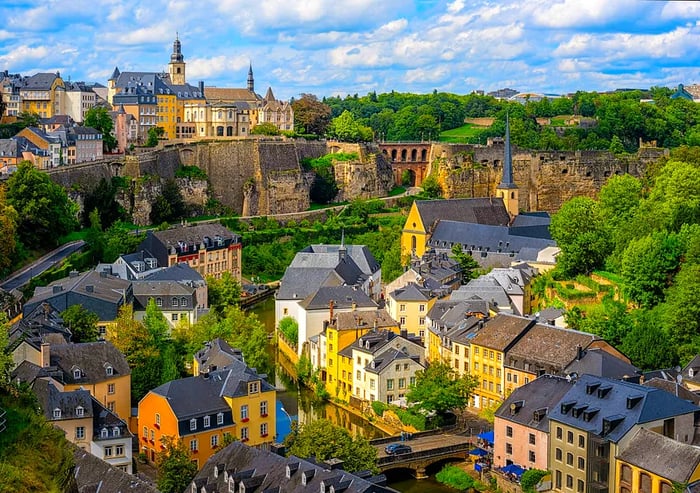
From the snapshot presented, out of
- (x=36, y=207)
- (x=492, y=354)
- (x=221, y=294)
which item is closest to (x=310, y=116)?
(x=36, y=207)

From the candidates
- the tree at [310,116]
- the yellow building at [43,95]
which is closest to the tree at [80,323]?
the yellow building at [43,95]

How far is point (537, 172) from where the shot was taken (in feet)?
271

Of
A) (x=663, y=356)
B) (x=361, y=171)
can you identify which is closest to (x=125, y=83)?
(x=361, y=171)

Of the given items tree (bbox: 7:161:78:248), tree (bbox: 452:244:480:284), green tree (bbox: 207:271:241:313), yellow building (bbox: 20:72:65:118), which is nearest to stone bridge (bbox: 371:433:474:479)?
green tree (bbox: 207:271:241:313)

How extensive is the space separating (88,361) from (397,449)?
10.2 metres

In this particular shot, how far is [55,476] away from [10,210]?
113 feet

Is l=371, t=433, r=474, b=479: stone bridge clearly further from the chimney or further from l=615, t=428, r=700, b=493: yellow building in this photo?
the chimney

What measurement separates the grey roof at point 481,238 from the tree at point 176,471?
32.0 metres

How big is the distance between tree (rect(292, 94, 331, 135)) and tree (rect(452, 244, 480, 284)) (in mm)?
36938

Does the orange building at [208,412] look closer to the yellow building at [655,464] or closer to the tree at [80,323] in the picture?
the tree at [80,323]

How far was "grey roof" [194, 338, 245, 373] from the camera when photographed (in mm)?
35531

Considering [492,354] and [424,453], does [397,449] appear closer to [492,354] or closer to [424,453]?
[424,453]

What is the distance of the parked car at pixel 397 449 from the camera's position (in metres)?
33.7

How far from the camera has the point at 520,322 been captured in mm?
39688
